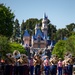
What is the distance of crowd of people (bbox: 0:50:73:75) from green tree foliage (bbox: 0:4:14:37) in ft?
110

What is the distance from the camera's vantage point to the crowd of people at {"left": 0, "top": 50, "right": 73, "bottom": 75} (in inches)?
850

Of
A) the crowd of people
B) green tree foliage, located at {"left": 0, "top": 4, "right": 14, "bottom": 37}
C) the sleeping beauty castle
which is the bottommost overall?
the crowd of people

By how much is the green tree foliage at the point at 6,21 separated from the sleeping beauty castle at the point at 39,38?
247ft

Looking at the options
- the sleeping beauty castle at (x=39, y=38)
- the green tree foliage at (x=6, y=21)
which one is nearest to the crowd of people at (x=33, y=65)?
the green tree foliage at (x=6, y=21)

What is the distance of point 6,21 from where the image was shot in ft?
192

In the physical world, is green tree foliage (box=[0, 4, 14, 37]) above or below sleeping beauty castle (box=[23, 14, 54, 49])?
below

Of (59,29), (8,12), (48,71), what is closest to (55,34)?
(59,29)

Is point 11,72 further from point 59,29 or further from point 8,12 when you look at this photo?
point 59,29

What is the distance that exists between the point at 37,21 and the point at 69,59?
125213 millimetres

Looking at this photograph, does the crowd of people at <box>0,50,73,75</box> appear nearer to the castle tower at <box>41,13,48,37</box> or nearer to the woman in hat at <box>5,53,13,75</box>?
the woman in hat at <box>5,53,13,75</box>

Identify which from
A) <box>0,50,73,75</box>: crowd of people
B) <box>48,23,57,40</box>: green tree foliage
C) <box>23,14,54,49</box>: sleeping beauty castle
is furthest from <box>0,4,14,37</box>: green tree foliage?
<box>48,23,57,40</box>: green tree foliage

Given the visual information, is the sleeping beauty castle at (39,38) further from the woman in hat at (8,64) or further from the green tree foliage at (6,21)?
the woman in hat at (8,64)

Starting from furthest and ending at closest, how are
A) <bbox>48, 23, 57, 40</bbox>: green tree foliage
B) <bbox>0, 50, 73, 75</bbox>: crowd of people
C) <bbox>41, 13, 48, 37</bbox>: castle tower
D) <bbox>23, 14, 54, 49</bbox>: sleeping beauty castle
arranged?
1. <bbox>48, 23, 57, 40</bbox>: green tree foliage
2. <bbox>41, 13, 48, 37</bbox>: castle tower
3. <bbox>23, 14, 54, 49</bbox>: sleeping beauty castle
4. <bbox>0, 50, 73, 75</bbox>: crowd of people

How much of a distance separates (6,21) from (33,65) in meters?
36.7
